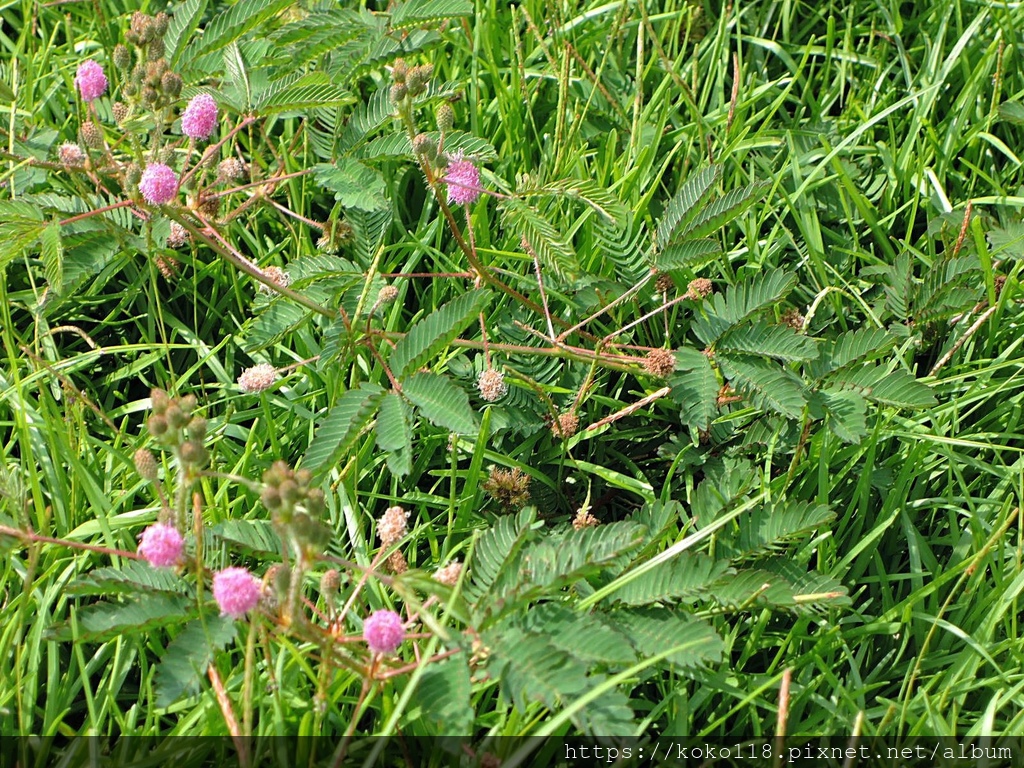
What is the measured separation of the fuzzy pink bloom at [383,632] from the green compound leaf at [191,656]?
291 mm

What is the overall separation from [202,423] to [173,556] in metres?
0.22

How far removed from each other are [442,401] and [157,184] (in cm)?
74

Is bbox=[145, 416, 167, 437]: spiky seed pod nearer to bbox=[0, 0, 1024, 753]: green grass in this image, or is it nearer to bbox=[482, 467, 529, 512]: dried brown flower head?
bbox=[0, 0, 1024, 753]: green grass

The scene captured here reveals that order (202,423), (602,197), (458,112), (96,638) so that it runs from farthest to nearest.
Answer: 1. (458,112)
2. (602,197)
3. (96,638)
4. (202,423)

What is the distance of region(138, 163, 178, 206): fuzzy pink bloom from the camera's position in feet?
6.93

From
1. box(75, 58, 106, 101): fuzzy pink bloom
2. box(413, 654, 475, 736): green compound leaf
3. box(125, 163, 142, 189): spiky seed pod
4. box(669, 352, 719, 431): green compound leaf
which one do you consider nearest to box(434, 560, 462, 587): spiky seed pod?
box(413, 654, 475, 736): green compound leaf

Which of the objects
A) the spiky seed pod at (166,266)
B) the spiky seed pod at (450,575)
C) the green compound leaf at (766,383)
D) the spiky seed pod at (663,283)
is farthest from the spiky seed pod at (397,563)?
the spiky seed pod at (166,266)

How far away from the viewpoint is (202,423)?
1.65m

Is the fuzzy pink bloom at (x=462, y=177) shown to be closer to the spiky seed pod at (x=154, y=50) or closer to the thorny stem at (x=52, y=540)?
the spiky seed pod at (x=154, y=50)

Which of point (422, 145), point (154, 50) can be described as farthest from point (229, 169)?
point (422, 145)

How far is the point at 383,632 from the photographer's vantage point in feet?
5.30

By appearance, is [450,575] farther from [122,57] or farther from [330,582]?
[122,57]

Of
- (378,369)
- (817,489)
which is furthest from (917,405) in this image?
(378,369)

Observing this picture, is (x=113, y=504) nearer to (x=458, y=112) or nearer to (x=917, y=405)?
(x=458, y=112)
